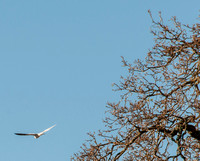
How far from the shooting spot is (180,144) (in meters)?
16.7

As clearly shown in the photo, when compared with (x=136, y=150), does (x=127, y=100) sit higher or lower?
higher

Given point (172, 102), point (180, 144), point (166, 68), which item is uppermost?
point (166, 68)

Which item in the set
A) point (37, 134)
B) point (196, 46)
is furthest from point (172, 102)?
point (37, 134)

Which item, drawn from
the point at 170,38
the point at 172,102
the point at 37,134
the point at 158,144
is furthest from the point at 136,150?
the point at 37,134

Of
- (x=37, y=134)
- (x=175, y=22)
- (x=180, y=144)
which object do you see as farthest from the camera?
(x=37, y=134)

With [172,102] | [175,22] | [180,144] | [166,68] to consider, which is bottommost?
[180,144]

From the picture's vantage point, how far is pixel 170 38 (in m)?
17.4

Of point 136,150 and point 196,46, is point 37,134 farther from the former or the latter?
point 196,46

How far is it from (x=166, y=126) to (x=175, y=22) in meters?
3.27

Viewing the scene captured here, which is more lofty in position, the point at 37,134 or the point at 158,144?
the point at 37,134

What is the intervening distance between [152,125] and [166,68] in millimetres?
1742

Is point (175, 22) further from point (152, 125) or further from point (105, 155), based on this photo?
point (105, 155)

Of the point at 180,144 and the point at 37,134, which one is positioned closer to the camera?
the point at 180,144

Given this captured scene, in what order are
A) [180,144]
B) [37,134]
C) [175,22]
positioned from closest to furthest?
1. [180,144]
2. [175,22]
3. [37,134]
